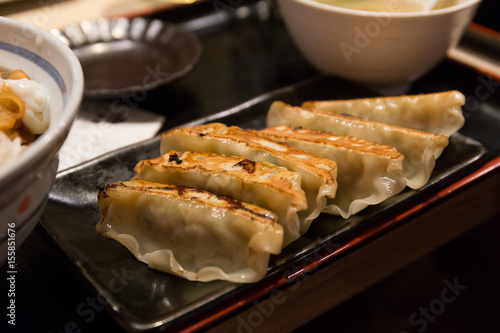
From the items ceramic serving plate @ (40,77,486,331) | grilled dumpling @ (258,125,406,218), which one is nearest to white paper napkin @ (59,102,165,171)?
ceramic serving plate @ (40,77,486,331)

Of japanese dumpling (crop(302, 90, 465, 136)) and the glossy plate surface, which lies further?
the glossy plate surface

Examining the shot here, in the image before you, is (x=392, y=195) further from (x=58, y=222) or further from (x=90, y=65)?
(x=90, y=65)

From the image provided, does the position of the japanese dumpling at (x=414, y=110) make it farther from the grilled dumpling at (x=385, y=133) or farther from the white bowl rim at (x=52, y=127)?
the white bowl rim at (x=52, y=127)

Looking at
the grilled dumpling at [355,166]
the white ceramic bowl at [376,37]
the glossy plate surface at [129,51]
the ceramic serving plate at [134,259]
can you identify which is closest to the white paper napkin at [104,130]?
the glossy plate surface at [129,51]

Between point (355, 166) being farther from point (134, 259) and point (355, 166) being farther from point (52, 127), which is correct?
point (52, 127)

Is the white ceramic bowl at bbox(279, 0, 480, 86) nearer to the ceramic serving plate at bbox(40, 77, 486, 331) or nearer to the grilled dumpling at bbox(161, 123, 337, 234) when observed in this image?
the ceramic serving plate at bbox(40, 77, 486, 331)

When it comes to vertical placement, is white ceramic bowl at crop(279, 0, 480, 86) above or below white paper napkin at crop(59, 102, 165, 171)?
above

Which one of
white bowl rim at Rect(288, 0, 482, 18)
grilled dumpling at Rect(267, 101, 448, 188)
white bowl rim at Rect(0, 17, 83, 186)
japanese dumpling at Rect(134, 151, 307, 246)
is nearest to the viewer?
white bowl rim at Rect(0, 17, 83, 186)

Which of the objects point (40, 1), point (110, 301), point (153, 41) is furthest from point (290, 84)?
point (40, 1)
